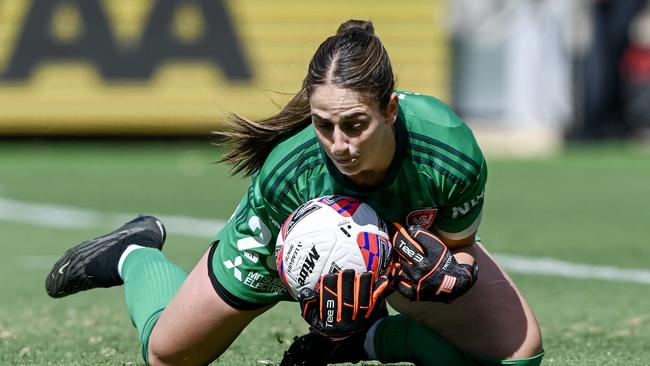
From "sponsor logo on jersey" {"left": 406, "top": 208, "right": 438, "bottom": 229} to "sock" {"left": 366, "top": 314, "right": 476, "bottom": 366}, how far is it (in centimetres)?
56

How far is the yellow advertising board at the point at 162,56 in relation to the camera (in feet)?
57.0

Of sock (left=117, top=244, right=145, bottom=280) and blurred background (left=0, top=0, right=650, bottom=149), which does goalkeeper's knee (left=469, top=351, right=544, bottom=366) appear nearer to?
sock (left=117, top=244, right=145, bottom=280)

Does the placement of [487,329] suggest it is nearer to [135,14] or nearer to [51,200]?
[51,200]

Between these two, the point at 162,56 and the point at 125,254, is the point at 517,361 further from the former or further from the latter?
the point at 162,56

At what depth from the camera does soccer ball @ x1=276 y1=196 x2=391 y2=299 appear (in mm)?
4809

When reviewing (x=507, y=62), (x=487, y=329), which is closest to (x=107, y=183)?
(x=507, y=62)

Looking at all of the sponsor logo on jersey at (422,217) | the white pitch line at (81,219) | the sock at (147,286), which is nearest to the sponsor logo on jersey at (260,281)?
the sock at (147,286)

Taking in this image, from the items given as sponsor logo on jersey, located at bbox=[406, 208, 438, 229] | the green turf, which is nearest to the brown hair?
sponsor logo on jersey, located at bbox=[406, 208, 438, 229]

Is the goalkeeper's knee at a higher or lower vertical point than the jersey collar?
→ lower

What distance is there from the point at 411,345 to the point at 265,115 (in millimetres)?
12110

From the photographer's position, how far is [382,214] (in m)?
5.11

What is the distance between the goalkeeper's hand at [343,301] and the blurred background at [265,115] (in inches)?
54.1

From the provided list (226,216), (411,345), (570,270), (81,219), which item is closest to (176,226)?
(226,216)

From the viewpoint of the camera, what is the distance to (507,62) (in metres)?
20.5
